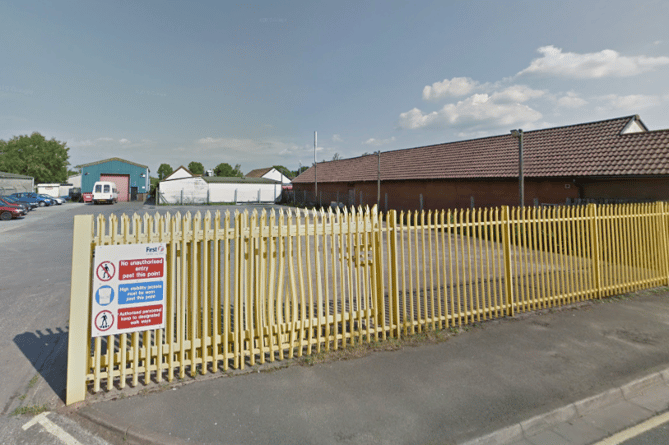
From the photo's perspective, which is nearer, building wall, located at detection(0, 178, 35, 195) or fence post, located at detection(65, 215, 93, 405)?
fence post, located at detection(65, 215, 93, 405)

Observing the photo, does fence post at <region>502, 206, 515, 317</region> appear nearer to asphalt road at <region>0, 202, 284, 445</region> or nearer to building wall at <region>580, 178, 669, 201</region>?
asphalt road at <region>0, 202, 284, 445</region>

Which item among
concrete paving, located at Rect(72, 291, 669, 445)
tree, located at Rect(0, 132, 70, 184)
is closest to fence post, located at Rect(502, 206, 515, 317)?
concrete paving, located at Rect(72, 291, 669, 445)

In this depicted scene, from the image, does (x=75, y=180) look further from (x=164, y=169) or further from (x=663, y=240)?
(x=663, y=240)

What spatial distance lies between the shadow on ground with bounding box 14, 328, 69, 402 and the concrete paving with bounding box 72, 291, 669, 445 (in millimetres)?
785

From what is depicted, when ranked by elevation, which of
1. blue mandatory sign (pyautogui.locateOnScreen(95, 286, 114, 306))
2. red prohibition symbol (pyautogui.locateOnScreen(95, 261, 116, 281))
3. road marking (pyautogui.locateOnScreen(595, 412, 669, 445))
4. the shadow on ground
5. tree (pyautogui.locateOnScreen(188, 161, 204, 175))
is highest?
tree (pyautogui.locateOnScreen(188, 161, 204, 175))

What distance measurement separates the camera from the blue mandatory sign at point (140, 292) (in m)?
3.56

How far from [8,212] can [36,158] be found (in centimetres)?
4776

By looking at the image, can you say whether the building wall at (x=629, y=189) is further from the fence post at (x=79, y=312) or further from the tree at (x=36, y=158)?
the tree at (x=36, y=158)

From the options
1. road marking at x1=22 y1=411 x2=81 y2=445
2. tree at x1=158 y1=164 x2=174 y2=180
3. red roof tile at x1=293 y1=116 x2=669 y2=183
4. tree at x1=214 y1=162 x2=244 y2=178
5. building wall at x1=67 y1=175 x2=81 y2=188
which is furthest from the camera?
tree at x1=158 y1=164 x2=174 y2=180

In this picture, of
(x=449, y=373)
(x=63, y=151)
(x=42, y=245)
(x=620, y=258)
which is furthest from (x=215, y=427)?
(x=63, y=151)

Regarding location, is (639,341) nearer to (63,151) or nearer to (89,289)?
(89,289)

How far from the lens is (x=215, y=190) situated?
148ft

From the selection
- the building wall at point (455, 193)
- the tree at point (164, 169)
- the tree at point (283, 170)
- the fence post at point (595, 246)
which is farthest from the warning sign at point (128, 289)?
the tree at point (164, 169)

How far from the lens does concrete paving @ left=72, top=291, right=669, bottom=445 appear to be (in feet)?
9.92
